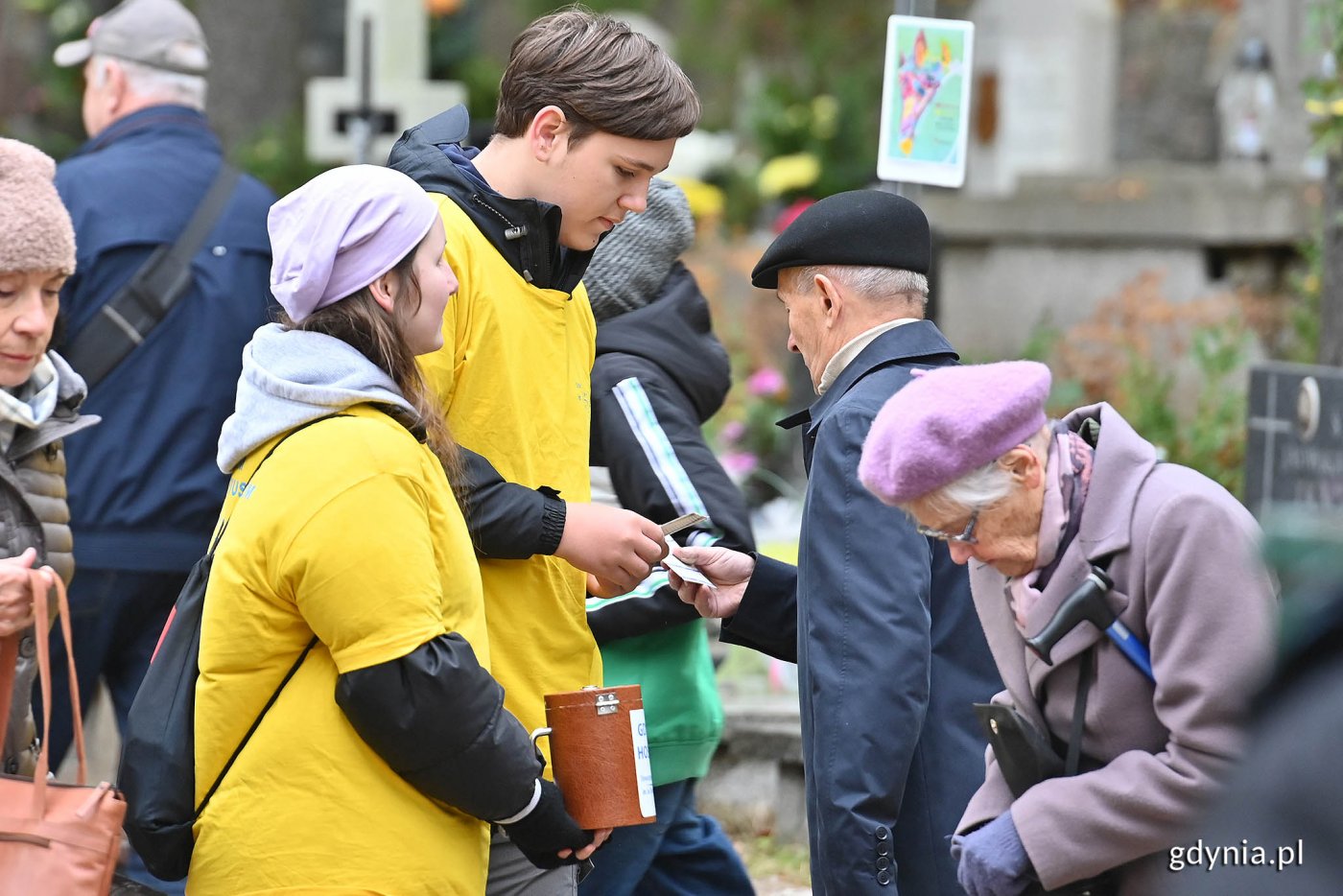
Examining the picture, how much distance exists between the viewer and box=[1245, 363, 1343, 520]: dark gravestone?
6.02 metres

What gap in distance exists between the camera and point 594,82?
3.04m

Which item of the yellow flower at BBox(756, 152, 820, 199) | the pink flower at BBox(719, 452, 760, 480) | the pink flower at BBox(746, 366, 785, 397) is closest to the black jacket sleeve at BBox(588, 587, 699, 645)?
the pink flower at BBox(719, 452, 760, 480)

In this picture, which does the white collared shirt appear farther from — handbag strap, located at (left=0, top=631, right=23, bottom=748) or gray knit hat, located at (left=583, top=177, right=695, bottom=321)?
handbag strap, located at (left=0, top=631, right=23, bottom=748)

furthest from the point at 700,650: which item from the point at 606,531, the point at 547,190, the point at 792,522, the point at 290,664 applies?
the point at 792,522

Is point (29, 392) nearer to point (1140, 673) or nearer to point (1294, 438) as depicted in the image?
point (1140, 673)

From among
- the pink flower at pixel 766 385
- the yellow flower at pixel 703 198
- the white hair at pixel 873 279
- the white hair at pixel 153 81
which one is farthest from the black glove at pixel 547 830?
the yellow flower at pixel 703 198

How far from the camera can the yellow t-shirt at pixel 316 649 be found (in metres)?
2.45

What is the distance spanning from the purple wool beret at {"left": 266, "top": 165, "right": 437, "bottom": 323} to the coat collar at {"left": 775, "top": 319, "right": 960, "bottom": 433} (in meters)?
0.85

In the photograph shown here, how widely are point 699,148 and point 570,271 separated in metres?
14.4

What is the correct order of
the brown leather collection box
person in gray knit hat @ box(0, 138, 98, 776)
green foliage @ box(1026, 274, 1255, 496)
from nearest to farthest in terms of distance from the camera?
the brown leather collection box → person in gray knit hat @ box(0, 138, 98, 776) → green foliage @ box(1026, 274, 1255, 496)

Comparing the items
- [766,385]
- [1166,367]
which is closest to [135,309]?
[766,385]

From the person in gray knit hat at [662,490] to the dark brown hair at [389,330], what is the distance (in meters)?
1.00

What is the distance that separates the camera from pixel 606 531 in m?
2.97

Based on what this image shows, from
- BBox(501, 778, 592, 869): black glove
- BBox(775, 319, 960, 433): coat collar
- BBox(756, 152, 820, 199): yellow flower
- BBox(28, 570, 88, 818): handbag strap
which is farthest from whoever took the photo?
BBox(756, 152, 820, 199): yellow flower
